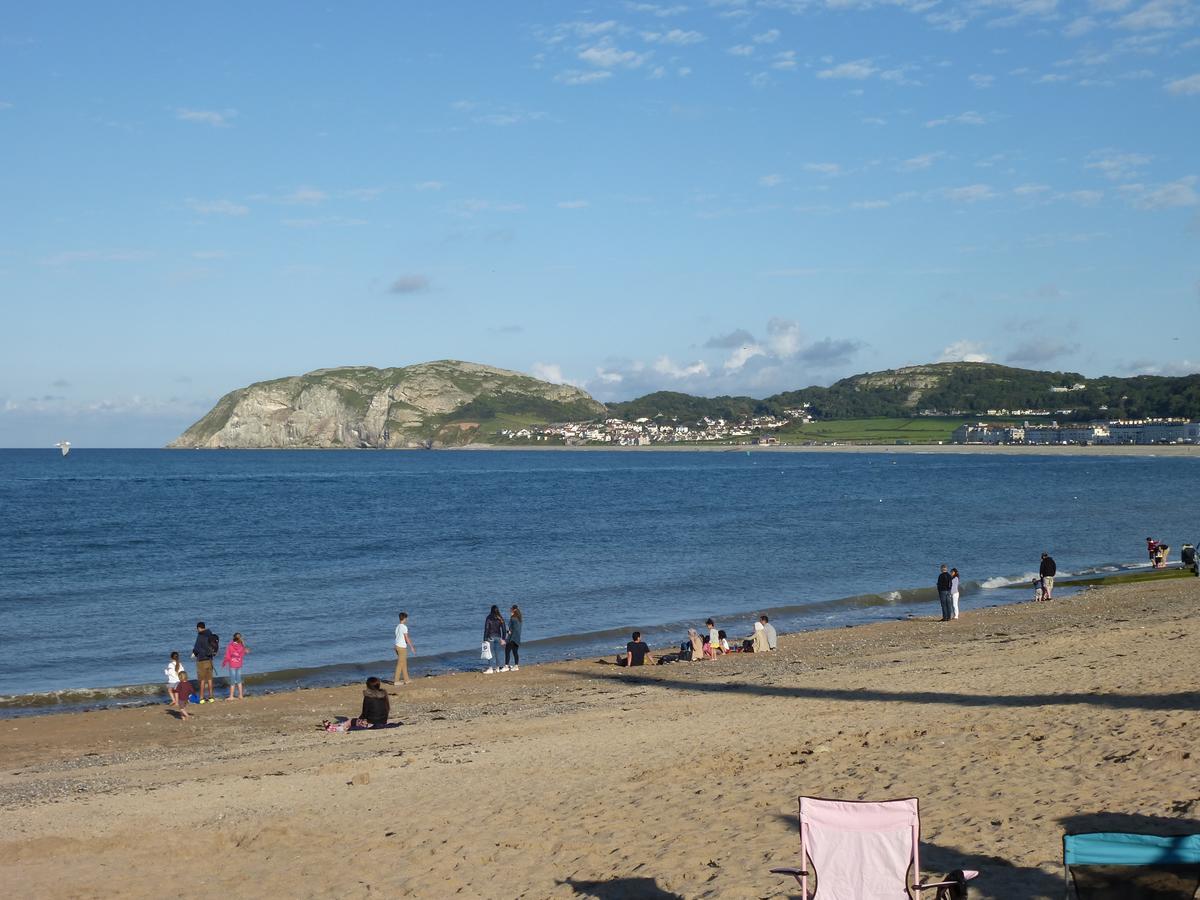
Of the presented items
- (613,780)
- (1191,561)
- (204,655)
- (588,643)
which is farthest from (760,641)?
(1191,561)

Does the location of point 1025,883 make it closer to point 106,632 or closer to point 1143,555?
point 106,632

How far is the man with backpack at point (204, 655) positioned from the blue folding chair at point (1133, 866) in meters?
16.3

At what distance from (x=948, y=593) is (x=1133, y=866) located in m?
20.4

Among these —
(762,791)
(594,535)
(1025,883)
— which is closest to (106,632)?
(762,791)

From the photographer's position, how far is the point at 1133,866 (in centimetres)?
635

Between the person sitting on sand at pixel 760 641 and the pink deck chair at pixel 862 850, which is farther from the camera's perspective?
the person sitting on sand at pixel 760 641

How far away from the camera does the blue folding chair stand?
6277 millimetres

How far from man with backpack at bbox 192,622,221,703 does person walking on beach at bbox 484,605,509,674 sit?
5.11 metres

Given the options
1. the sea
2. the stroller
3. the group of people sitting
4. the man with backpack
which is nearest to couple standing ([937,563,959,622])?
the sea

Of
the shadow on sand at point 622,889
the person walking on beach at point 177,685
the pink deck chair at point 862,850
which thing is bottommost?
the person walking on beach at point 177,685

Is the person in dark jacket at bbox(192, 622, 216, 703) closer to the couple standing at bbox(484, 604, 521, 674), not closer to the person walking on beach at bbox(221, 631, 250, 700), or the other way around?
the person walking on beach at bbox(221, 631, 250, 700)

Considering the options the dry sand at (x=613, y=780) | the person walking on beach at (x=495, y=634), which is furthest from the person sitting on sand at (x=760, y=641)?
the person walking on beach at (x=495, y=634)

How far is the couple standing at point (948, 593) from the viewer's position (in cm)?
2597

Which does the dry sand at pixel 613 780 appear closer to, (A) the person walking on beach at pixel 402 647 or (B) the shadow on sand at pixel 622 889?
(B) the shadow on sand at pixel 622 889
